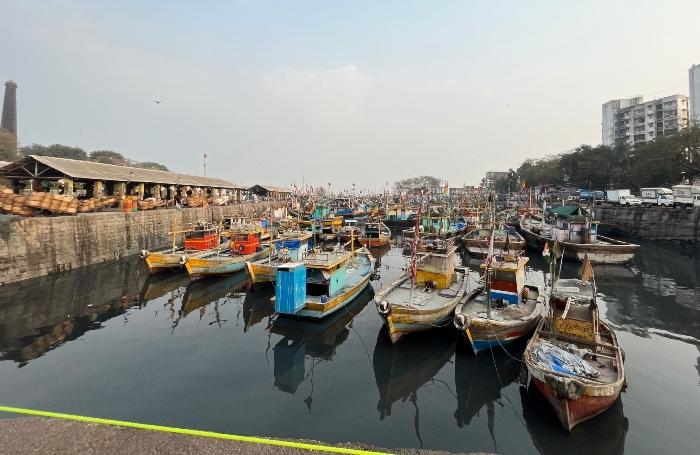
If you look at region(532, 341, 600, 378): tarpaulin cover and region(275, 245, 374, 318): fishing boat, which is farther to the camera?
region(275, 245, 374, 318): fishing boat

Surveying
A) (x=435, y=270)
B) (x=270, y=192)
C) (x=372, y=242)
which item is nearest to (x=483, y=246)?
(x=372, y=242)

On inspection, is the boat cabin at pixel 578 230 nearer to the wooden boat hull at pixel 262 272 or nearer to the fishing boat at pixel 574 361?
the fishing boat at pixel 574 361

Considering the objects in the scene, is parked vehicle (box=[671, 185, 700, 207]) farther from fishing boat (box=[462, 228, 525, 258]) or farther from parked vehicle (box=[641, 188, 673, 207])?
fishing boat (box=[462, 228, 525, 258])

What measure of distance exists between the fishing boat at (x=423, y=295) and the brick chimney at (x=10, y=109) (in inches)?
5668

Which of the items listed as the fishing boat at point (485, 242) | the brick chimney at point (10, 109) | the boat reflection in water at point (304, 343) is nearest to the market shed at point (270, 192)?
the fishing boat at point (485, 242)

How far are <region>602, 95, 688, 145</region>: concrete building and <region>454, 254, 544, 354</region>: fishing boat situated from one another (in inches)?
3604

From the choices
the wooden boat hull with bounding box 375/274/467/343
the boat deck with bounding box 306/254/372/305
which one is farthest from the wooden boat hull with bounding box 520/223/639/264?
the wooden boat hull with bounding box 375/274/467/343

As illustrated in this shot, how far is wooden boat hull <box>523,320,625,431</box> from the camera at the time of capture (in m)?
7.84

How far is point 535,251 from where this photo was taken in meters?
36.0

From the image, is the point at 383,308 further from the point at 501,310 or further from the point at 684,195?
the point at 684,195

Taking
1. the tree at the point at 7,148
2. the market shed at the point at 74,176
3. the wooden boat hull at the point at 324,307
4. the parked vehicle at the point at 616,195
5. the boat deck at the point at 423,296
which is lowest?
the wooden boat hull at the point at 324,307

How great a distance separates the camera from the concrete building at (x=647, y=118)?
8700 cm

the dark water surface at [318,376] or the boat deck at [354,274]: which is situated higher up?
the boat deck at [354,274]

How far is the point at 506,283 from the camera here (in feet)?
46.0
